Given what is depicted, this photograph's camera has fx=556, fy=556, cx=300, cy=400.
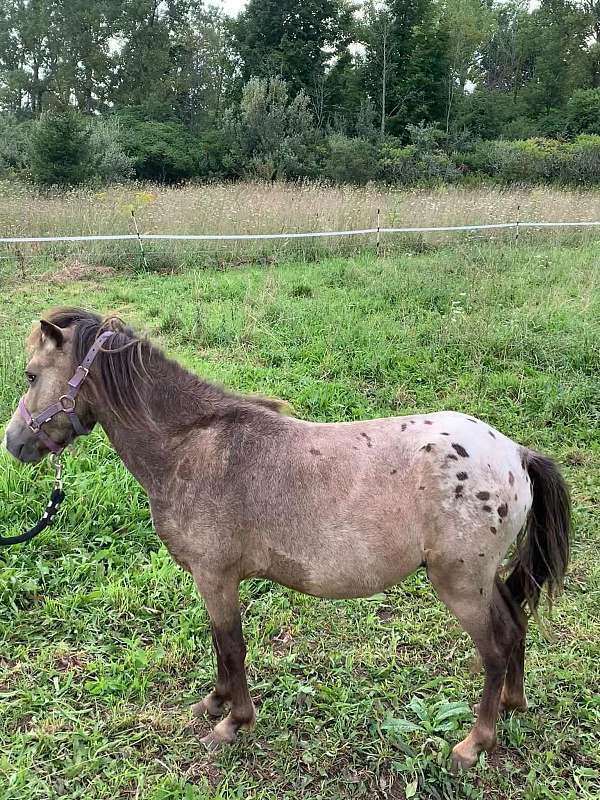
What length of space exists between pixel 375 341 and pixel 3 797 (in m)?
4.77

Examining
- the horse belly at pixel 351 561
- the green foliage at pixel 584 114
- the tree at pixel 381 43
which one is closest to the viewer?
the horse belly at pixel 351 561

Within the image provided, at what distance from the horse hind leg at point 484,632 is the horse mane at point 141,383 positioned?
0.94 meters

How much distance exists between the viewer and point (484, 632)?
206cm


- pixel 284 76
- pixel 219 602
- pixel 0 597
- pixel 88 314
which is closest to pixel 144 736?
pixel 219 602

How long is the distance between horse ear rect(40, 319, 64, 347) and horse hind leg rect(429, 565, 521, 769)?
1.61 m

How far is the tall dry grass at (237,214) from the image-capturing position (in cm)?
945

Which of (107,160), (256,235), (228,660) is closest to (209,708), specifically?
(228,660)

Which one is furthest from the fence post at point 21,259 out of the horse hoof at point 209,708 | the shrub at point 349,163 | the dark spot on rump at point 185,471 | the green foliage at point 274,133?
the shrub at point 349,163

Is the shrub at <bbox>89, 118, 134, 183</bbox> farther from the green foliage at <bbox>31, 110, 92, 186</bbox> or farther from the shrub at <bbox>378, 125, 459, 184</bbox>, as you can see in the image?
the shrub at <bbox>378, 125, 459, 184</bbox>

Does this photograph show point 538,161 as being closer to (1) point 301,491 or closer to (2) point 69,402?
(1) point 301,491

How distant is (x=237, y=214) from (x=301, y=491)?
9203mm

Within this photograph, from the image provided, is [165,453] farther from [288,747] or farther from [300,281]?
[300,281]

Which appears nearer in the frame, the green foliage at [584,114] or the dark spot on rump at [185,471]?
the dark spot on rump at [185,471]

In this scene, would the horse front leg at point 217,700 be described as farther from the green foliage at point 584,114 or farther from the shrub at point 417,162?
the green foliage at point 584,114
